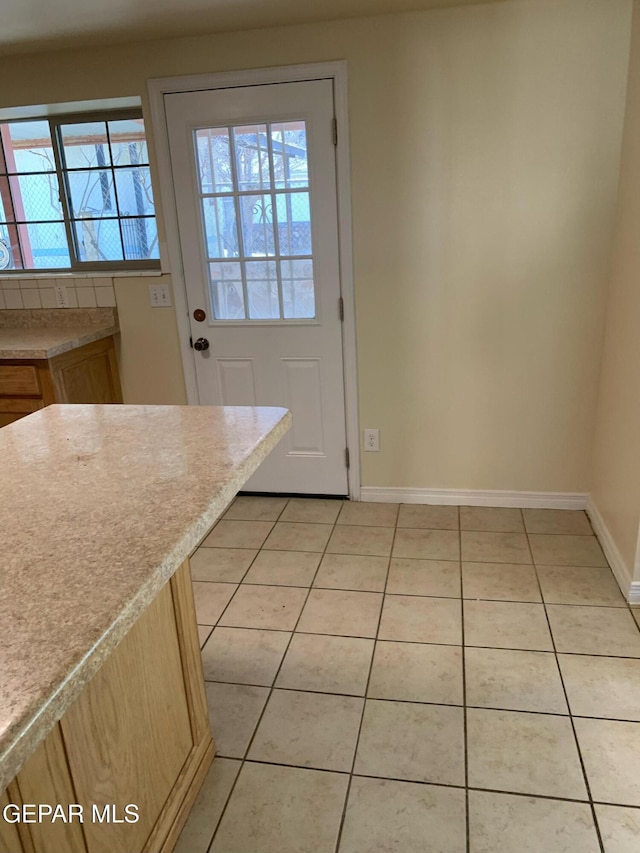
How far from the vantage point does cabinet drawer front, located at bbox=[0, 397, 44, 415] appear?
111 inches

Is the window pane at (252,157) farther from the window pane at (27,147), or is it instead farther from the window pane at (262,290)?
the window pane at (27,147)

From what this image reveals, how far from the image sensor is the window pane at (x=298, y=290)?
2924 mm

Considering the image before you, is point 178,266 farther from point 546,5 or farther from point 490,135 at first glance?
point 546,5

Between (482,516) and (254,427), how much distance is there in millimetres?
1828

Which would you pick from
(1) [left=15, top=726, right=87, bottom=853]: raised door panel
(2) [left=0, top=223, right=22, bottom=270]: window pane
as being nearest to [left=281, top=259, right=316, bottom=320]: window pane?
(2) [left=0, top=223, right=22, bottom=270]: window pane

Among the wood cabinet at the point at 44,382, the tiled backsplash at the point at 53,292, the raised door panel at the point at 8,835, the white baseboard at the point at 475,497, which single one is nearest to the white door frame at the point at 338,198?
the white baseboard at the point at 475,497

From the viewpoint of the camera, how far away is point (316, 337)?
301 cm

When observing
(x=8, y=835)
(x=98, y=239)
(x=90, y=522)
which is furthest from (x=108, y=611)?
(x=98, y=239)

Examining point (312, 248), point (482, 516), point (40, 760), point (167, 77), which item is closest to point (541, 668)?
point (482, 516)

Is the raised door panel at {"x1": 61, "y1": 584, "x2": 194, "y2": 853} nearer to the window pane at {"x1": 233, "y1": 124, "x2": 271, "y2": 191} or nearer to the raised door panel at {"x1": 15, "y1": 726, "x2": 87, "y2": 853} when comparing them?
the raised door panel at {"x1": 15, "y1": 726, "x2": 87, "y2": 853}

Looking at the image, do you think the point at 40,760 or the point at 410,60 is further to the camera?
the point at 410,60

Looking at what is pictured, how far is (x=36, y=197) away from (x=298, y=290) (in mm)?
1551

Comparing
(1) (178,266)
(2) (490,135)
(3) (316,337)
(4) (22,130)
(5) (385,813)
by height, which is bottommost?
(5) (385,813)

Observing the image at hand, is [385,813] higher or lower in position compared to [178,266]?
lower
